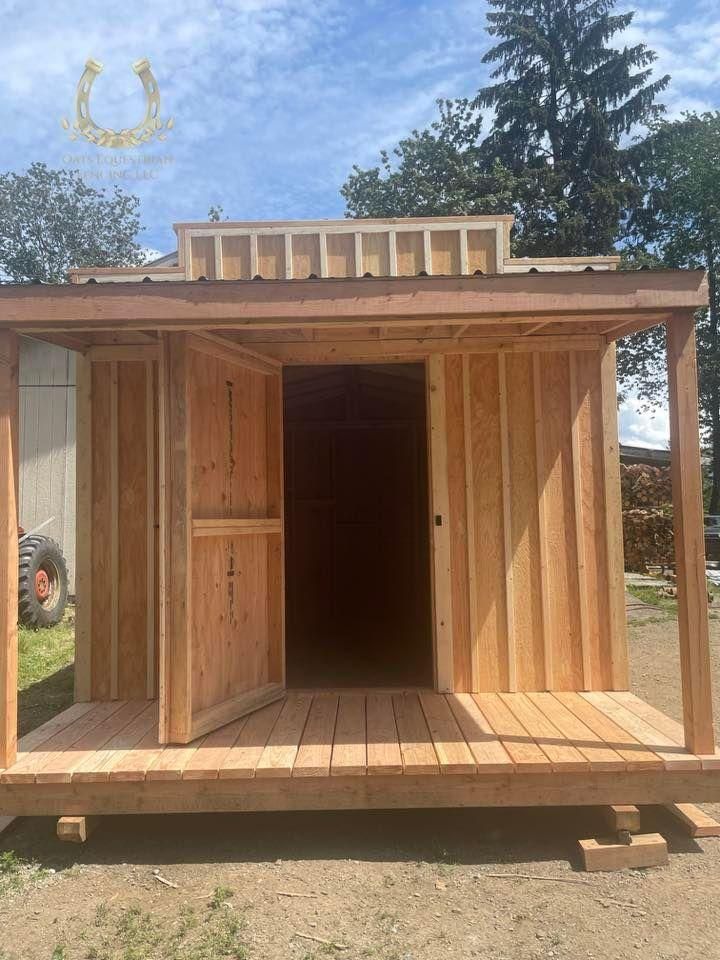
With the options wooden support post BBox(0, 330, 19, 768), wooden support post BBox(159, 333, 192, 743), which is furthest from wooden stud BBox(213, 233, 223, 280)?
wooden support post BBox(0, 330, 19, 768)

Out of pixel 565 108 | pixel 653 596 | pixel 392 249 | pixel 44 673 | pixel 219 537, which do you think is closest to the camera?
pixel 219 537

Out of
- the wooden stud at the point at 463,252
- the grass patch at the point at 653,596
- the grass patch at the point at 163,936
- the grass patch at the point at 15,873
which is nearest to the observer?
the grass patch at the point at 163,936

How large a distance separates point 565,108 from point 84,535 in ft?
71.0

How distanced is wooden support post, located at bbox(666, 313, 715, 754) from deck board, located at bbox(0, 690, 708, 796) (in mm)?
213

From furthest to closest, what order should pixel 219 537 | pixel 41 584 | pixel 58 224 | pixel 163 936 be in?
pixel 58 224, pixel 41 584, pixel 219 537, pixel 163 936

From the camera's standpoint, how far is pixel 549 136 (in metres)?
20.9

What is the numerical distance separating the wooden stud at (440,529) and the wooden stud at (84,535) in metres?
2.32

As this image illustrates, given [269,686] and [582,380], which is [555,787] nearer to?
[269,686]

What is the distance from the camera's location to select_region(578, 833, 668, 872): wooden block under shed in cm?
313

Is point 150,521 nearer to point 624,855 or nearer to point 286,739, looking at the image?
point 286,739

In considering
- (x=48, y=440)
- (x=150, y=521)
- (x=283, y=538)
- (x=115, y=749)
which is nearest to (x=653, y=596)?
(x=283, y=538)

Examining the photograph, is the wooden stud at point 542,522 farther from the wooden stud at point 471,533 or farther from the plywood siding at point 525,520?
the wooden stud at point 471,533

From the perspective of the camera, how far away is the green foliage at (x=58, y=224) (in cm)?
2836

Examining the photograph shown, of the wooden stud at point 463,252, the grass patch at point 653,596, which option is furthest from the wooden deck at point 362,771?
the grass patch at point 653,596
